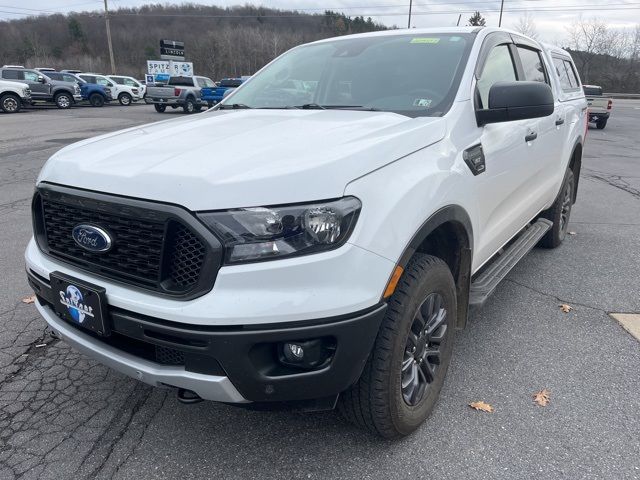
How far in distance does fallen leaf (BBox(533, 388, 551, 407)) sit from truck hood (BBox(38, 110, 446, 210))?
153 centimetres

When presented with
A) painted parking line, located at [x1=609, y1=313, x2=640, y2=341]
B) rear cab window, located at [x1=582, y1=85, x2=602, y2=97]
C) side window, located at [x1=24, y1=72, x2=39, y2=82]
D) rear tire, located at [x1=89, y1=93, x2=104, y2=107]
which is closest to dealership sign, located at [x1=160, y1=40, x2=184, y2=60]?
rear tire, located at [x1=89, y1=93, x2=104, y2=107]

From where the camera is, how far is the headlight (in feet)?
5.96

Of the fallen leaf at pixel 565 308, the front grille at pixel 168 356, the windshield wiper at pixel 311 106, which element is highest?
the windshield wiper at pixel 311 106

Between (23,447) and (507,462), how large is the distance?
7.37ft

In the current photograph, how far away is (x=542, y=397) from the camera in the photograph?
2779 millimetres

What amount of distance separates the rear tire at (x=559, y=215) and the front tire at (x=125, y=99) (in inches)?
1234

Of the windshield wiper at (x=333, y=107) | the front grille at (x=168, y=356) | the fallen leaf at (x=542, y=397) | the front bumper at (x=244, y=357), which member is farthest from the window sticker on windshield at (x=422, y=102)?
the front grille at (x=168, y=356)

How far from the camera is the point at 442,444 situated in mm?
2426

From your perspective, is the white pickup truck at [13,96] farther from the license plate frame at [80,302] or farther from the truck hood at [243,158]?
the license plate frame at [80,302]

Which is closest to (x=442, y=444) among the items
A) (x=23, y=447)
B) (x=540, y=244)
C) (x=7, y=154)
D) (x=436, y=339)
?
(x=436, y=339)

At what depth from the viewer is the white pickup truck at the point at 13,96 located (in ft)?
71.6

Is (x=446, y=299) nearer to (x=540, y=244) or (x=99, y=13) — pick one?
(x=540, y=244)

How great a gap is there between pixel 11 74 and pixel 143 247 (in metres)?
26.3

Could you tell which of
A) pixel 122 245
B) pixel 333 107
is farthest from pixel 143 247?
pixel 333 107
